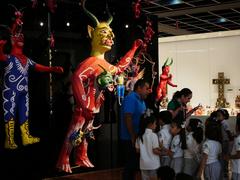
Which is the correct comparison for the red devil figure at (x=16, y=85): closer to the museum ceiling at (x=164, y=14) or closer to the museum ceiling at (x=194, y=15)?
the museum ceiling at (x=164, y=14)

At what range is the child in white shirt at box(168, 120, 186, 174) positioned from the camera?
Result: 470 centimetres

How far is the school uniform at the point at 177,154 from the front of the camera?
4.72 meters

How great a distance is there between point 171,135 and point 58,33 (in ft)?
6.67

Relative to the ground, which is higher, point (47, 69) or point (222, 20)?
point (222, 20)

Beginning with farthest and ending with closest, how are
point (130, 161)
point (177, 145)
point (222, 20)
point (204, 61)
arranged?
point (204, 61)
point (222, 20)
point (130, 161)
point (177, 145)

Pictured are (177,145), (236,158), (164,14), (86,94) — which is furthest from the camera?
(164,14)

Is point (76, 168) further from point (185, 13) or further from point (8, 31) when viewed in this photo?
point (185, 13)

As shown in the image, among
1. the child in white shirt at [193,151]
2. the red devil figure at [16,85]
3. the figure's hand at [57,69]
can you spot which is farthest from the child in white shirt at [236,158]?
the red devil figure at [16,85]

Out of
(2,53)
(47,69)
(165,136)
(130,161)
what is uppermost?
(2,53)

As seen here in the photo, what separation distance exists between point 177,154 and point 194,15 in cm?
552

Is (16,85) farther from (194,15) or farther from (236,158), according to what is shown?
(194,15)

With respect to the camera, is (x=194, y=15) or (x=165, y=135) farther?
(x=194, y=15)

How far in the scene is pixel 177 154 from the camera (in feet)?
15.7

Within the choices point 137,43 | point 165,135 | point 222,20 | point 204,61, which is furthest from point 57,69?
point 204,61
